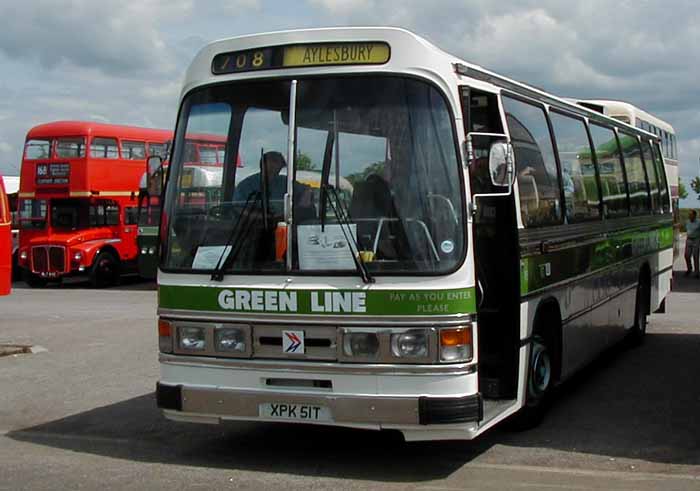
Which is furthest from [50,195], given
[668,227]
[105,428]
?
[105,428]

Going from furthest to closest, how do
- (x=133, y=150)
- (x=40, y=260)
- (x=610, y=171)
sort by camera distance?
(x=133, y=150)
(x=40, y=260)
(x=610, y=171)

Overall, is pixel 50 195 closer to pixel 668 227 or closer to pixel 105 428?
pixel 668 227

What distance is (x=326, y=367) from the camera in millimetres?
7410

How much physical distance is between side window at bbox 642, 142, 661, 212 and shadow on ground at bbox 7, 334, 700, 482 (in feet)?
14.1

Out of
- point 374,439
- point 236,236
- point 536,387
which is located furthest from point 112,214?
point 236,236

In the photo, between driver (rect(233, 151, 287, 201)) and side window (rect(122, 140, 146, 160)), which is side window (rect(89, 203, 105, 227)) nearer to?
side window (rect(122, 140, 146, 160))

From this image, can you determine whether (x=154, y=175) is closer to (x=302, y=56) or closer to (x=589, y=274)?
(x=302, y=56)

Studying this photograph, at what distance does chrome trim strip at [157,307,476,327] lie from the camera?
7.19m

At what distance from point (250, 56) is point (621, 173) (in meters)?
6.24

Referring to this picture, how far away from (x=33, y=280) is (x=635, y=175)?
20964 mm

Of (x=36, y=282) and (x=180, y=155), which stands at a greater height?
(x=180, y=155)

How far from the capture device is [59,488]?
737 centimetres

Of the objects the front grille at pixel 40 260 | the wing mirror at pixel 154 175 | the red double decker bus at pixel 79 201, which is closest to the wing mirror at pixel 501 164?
the wing mirror at pixel 154 175

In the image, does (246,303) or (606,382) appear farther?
(606,382)
